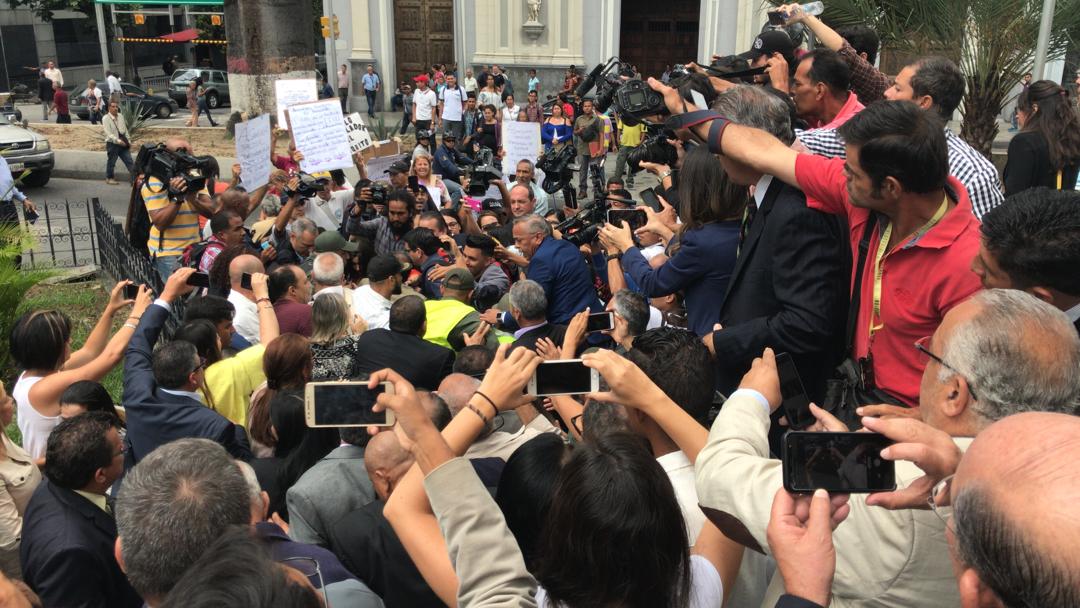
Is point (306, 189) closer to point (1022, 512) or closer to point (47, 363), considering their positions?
point (47, 363)

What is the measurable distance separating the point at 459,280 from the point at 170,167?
10.3 feet

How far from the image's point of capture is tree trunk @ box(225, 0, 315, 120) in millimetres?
19812

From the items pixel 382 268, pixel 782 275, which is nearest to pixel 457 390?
pixel 782 275

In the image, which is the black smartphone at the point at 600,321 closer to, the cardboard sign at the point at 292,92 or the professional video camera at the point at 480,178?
the professional video camera at the point at 480,178

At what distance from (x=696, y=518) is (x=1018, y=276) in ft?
3.85

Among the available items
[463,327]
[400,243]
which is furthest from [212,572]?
[400,243]

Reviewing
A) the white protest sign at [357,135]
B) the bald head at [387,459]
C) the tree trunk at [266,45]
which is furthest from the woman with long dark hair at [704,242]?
the tree trunk at [266,45]

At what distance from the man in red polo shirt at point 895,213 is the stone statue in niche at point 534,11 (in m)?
24.1

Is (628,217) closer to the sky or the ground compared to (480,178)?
closer to the sky

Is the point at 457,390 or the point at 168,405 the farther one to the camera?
the point at 168,405

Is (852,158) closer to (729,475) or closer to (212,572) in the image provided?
(729,475)

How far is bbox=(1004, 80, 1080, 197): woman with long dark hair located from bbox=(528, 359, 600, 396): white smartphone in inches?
142

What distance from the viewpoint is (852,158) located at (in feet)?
→ 9.52

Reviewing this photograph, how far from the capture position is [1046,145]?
5.19 m
